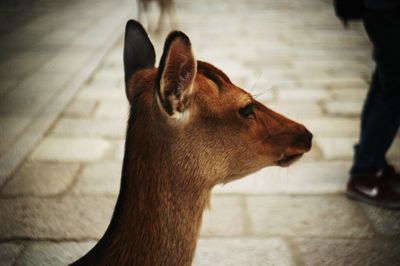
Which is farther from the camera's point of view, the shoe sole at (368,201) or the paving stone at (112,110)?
the paving stone at (112,110)

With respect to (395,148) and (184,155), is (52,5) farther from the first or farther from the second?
(184,155)

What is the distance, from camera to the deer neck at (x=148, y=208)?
128 cm

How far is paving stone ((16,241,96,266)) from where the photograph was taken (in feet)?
7.59

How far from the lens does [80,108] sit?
14.8 ft

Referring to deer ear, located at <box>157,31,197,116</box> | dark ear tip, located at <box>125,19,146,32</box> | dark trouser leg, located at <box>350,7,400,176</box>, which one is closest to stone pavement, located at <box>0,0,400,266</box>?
dark trouser leg, located at <box>350,7,400,176</box>

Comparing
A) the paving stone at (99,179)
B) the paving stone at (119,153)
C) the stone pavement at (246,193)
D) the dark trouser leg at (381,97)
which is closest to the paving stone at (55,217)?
the stone pavement at (246,193)

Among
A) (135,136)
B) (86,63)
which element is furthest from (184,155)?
(86,63)

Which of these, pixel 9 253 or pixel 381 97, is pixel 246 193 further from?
pixel 9 253

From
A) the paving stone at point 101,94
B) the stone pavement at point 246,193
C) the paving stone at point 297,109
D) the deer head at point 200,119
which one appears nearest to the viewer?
the deer head at point 200,119

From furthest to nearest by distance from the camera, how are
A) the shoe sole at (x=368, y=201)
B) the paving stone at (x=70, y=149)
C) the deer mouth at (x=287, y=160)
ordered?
the paving stone at (x=70, y=149) → the shoe sole at (x=368, y=201) → the deer mouth at (x=287, y=160)

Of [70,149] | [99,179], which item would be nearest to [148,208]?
[99,179]

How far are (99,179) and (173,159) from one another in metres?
2.04

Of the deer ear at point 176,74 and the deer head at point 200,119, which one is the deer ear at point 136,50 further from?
the deer ear at point 176,74

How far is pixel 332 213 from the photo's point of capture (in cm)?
272
